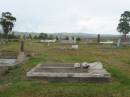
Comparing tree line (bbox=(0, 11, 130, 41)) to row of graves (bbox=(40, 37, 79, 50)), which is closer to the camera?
row of graves (bbox=(40, 37, 79, 50))

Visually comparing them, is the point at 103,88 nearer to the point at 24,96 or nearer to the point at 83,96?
the point at 83,96

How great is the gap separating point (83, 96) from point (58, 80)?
1953 millimetres

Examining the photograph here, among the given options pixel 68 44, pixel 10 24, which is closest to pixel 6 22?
pixel 10 24

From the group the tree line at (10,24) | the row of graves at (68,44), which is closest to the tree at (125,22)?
the tree line at (10,24)

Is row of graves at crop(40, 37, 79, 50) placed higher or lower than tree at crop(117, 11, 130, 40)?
lower

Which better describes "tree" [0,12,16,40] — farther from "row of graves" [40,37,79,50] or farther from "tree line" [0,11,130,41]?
"row of graves" [40,37,79,50]

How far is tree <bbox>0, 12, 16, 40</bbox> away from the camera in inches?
1813

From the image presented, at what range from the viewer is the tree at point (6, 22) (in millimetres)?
46062

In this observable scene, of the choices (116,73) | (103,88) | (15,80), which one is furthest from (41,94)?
(116,73)

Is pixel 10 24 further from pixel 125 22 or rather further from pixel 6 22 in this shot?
pixel 125 22

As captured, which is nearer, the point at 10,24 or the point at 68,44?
the point at 68,44

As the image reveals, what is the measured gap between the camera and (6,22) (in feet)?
151

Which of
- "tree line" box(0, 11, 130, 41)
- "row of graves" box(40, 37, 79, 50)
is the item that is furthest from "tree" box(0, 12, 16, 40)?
"row of graves" box(40, 37, 79, 50)

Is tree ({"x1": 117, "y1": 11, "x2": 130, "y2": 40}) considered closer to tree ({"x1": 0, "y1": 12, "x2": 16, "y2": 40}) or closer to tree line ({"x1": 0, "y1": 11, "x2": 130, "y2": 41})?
tree line ({"x1": 0, "y1": 11, "x2": 130, "y2": 41})
